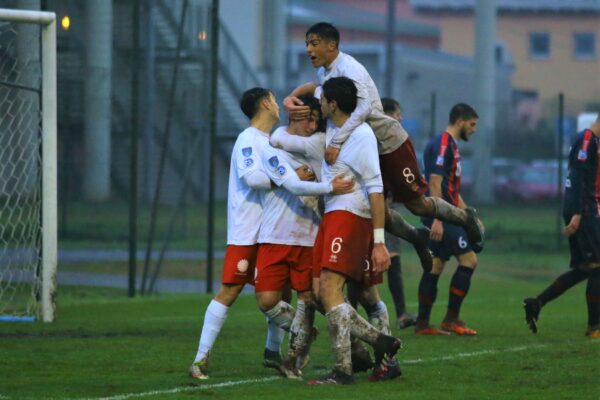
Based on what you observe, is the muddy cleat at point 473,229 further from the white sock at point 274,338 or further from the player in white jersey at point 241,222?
the player in white jersey at point 241,222

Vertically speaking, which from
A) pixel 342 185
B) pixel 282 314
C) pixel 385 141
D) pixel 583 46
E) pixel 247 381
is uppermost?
pixel 583 46

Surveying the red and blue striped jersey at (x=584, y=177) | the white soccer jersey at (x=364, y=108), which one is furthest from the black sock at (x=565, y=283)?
the white soccer jersey at (x=364, y=108)

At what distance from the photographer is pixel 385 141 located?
33.2ft

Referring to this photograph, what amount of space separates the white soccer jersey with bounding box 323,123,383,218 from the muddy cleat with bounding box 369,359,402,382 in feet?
3.31

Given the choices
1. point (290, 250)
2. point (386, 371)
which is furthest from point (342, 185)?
point (386, 371)

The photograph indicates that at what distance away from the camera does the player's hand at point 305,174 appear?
9578mm

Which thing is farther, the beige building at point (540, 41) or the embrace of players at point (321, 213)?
the beige building at point (540, 41)

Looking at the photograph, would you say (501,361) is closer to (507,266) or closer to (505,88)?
(507,266)

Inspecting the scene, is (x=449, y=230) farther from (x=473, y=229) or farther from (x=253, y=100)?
(x=253, y=100)

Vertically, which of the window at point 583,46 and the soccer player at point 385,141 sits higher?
the window at point 583,46

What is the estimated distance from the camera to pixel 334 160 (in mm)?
9320

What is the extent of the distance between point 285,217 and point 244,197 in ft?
1.20

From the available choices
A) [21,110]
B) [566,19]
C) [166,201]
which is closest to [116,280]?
[166,201]

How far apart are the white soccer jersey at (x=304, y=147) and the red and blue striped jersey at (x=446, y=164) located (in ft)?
10.5
